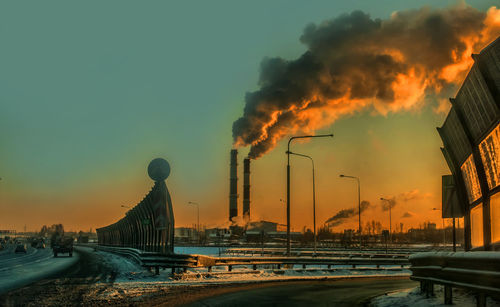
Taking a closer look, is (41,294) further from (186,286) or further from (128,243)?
(128,243)

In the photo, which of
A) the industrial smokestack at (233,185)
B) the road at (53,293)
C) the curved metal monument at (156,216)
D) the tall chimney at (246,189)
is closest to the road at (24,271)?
the road at (53,293)

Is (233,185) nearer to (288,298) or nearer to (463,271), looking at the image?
(288,298)

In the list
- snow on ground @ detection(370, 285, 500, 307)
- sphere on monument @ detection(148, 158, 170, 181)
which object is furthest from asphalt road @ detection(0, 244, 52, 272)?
snow on ground @ detection(370, 285, 500, 307)

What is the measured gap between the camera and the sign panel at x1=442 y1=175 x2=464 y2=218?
58.4 feet

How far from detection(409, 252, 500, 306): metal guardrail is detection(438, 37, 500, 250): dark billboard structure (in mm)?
1640

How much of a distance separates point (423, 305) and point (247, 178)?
86.2 metres

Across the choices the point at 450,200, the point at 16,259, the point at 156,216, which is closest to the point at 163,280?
the point at 156,216

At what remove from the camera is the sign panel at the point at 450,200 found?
17812 millimetres

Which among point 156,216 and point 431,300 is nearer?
point 431,300

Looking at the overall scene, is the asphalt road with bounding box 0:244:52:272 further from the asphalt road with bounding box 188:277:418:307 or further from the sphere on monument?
the asphalt road with bounding box 188:277:418:307

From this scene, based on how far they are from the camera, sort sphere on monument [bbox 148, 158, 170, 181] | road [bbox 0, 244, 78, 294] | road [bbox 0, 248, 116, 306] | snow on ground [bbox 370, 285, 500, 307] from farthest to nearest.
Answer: sphere on monument [bbox 148, 158, 170, 181] → road [bbox 0, 244, 78, 294] → road [bbox 0, 248, 116, 306] → snow on ground [bbox 370, 285, 500, 307]

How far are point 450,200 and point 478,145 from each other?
18.5 ft

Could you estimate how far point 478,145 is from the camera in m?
12.8

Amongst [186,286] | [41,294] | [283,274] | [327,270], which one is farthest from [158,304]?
[327,270]
